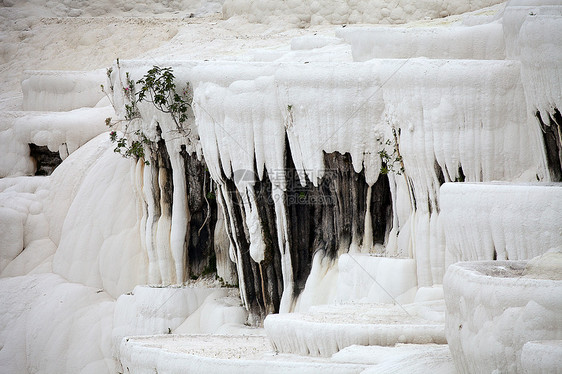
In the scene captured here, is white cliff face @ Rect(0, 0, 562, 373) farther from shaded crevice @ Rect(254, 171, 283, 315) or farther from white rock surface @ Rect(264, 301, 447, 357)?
white rock surface @ Rect(264, 301, 447, 357)

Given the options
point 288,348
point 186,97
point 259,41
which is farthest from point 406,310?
point 259,41

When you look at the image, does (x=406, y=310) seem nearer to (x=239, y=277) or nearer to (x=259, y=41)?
(x=239, y=277)

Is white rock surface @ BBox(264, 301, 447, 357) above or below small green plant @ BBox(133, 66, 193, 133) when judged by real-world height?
below

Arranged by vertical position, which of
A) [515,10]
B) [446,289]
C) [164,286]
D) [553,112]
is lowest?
[164,286]

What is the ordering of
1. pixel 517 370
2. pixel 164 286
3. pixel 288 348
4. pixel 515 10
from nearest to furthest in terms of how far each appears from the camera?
pixel 517 370, pixel 288 348, pixel 515 10, pixel 164 286

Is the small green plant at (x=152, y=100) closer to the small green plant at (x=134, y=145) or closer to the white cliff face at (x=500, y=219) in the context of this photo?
the small green plant at (x=134, y=145)

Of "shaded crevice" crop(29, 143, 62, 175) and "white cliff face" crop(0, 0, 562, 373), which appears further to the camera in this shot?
"shaded crevice" crop(29, 143, 62, 175)

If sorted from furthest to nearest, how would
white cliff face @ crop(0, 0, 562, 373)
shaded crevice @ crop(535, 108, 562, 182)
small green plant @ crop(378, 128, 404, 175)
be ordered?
1. small green plant @ crop(378, 128, 404, 175)
2. shaded crevice @ crop(535, 108, 562, 182)
3. white cliff face @ crop(0, 0, 562, 373)

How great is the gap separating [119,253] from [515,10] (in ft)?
36.9

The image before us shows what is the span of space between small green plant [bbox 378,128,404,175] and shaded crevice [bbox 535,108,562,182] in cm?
267

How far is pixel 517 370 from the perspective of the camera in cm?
1145

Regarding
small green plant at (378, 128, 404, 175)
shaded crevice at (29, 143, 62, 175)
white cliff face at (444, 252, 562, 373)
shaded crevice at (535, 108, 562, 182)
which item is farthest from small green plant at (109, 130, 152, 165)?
white cliff face at (444, 252, 562, 373)

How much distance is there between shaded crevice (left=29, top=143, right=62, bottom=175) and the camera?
96.3 ft

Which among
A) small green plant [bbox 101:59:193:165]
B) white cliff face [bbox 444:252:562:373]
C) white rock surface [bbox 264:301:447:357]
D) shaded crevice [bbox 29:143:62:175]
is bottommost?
white rock surface [bbox 264:301:447:357]
